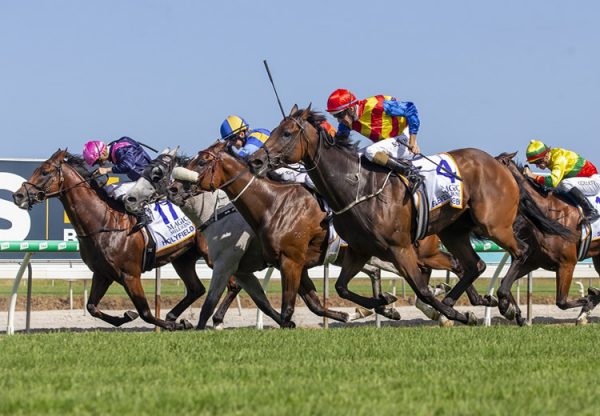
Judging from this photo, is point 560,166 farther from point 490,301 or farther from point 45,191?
point 45,191

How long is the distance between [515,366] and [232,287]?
5.83m

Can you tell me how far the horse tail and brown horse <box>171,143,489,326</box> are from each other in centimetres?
171

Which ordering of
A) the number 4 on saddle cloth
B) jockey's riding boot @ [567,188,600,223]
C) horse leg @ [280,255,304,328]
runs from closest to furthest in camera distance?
the number 4 on saddle cloth
horse leg @ [280,255,304,328]
jockey's riding boot @ [567,188,600,223]

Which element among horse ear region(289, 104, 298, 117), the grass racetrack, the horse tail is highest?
horse ear region(289, 104, 298, 117)

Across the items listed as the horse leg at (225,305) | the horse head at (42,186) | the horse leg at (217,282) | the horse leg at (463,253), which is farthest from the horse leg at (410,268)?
the horse head at (42,186)

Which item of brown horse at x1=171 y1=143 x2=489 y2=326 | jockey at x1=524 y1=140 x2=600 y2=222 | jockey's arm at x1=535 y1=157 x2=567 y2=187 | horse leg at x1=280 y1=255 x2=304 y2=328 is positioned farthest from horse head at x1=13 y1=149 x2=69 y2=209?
jockey's arm at x1=535 y1=157 x2=567 y2=187

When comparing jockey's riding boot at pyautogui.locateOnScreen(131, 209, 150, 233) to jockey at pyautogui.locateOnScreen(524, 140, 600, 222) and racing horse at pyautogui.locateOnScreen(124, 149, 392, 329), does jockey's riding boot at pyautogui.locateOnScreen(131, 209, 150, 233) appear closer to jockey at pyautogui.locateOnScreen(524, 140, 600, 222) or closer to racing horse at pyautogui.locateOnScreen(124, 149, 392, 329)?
racing horse at pyautogui.locateOnScreen(124, 149, 392, 329)

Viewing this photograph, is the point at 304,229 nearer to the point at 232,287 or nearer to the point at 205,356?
the point at 232,287

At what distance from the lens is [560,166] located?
430 inches

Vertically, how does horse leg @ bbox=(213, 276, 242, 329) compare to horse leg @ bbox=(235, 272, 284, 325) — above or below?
below

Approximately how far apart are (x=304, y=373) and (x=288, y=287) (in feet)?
12.8

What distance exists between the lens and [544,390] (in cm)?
482

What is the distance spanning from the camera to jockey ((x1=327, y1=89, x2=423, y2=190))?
8969mm

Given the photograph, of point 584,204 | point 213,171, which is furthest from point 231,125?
point 584,204
